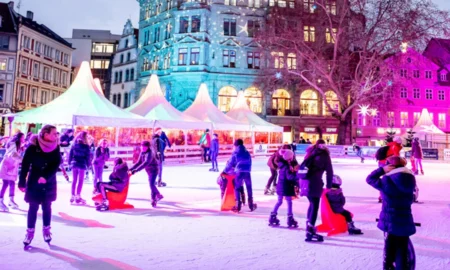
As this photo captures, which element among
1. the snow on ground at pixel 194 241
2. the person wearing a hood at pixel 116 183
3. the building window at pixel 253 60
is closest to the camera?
the snow on ground at pixel 194 241

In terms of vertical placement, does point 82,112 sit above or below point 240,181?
above

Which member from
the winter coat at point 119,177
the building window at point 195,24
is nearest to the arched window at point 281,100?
the building window at point 195,24

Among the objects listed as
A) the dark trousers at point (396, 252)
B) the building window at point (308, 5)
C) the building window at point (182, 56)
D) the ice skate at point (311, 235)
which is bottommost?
the ice skate at point (311, 235)

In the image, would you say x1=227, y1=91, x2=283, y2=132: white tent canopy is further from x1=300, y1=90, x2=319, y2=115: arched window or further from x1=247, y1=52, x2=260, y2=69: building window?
x1=300, y1=90, x2=319, y2=115: arched window

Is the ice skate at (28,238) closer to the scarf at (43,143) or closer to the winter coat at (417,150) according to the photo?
the scarf at (43,143)

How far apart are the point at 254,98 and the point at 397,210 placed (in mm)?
35683

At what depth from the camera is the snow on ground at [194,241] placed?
440 cm

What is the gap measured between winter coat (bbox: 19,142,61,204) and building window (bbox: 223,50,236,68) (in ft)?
113

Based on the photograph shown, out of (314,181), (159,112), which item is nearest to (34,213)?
(314,181)

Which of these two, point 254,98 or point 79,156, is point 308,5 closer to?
point 254,98

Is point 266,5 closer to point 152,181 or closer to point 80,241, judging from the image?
point 152,181

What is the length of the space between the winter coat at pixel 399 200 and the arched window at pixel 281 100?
117 feet

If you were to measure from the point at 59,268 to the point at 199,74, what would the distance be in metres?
33.5

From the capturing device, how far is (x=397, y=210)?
12.1 ft
